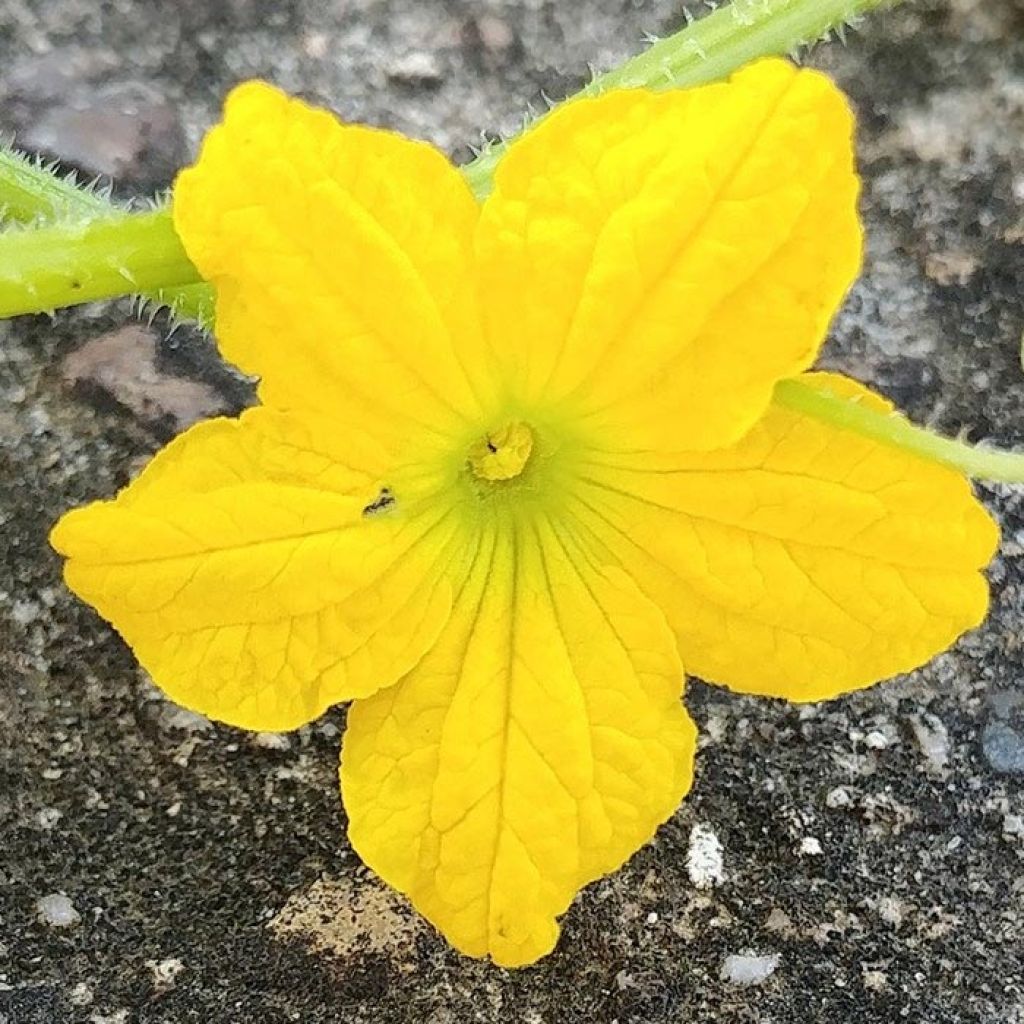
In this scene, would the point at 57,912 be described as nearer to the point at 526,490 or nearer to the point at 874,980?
the point at 526,490

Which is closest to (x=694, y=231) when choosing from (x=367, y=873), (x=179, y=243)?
(x=179, y=243)

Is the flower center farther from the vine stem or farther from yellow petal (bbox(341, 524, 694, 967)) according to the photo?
the vine stem

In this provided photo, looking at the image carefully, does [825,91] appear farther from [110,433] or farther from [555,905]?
[110,433]

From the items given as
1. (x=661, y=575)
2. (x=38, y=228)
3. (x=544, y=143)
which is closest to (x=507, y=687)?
(x=661, y=575)

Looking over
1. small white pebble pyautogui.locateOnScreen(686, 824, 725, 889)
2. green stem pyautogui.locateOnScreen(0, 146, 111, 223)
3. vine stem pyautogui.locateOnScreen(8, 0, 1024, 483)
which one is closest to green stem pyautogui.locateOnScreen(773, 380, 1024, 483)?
vine stem pyautogui.locateOnScreen(8, 0, 1024, 483)

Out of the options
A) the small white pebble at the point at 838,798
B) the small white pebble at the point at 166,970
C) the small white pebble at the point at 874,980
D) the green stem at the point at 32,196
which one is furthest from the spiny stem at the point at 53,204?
the small white pebble at the point at 874,980
